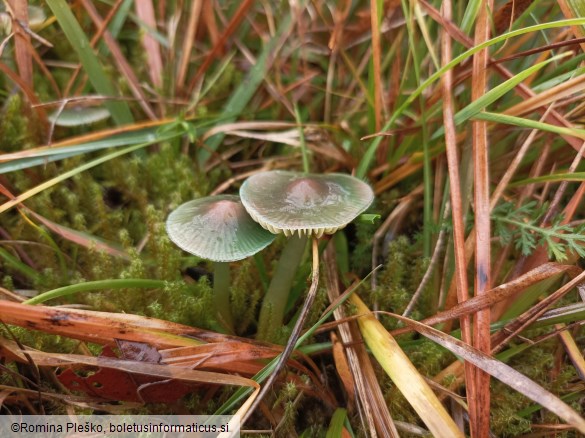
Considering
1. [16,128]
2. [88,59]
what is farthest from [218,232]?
[16,128]

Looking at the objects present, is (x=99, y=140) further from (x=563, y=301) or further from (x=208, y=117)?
(x=563, y=301)

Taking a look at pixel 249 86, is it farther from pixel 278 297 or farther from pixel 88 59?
pixel 278 297

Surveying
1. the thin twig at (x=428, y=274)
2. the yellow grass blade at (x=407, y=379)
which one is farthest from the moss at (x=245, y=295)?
the thin twig at (x=428, y=274)

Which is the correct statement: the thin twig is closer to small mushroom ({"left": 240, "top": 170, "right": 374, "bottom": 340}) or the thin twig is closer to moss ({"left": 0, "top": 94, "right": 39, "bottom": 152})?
small mushroom ({"left": 240, "top": 170, "right": 374, "bottom": 340})

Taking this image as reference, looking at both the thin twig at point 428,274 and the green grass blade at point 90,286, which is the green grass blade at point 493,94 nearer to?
the thin twig at point 428,274

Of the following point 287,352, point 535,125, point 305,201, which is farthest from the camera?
point 305,201

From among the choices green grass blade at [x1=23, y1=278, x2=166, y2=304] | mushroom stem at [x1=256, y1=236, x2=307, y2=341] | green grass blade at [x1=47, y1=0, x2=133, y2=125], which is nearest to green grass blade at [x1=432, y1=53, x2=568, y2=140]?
mushroom stem at [x1=256, y1=236, x2=307, y2=341]

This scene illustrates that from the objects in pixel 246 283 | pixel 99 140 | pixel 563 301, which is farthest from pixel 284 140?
pixel 563 301
